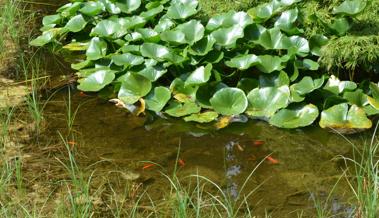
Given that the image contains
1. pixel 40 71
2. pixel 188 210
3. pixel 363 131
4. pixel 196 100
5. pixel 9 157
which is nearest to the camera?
pixel 188 210

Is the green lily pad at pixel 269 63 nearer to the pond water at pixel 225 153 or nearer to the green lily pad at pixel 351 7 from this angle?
the pond water at pixel 225 153

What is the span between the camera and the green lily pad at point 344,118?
11.8 feet

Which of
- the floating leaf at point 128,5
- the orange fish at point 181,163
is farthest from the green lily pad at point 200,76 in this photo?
the floating leaf at point 128,5

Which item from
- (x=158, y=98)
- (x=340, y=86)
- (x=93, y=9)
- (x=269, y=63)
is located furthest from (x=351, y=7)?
(x=93, y=9)

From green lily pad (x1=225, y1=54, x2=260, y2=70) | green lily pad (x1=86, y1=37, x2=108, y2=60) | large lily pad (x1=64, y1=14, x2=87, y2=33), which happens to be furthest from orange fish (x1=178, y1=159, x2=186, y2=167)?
large lily pad (x1=64, y1=14, x2=87, y2=33)

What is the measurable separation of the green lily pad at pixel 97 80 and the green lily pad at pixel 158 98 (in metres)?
0.32

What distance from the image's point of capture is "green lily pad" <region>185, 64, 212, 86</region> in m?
3.85

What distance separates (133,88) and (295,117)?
1.03 m

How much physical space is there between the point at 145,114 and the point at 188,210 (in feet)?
3.89

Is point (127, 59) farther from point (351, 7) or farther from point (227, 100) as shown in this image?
point (351, 7)

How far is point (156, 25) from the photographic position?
14.8 feet

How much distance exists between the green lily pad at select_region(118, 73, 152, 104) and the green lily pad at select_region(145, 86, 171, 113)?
0.13 feet

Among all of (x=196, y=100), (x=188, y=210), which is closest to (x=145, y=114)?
(x=196, y=100)

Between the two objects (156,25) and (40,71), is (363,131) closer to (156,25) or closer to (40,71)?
(156,25)
